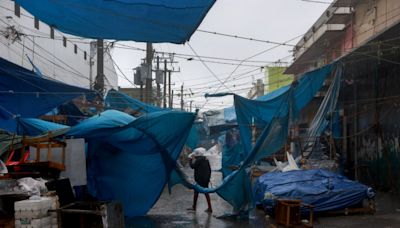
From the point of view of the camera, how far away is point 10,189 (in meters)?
7.35

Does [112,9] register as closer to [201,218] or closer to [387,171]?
[201,218]

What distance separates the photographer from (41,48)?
1975cm

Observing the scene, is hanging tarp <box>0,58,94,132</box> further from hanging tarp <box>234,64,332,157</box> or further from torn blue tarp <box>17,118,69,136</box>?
hanging tarp <box>234,64,332,157</box>

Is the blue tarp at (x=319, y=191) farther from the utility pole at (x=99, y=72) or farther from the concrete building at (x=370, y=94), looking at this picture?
the utility pole at (x=99, y=72)

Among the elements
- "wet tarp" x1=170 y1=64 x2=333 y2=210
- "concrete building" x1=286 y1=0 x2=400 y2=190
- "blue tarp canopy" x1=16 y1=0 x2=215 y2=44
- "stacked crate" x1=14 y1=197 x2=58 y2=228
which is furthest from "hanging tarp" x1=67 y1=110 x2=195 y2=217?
"concrete building" x1=286 y1=0 x2=400 y2=190

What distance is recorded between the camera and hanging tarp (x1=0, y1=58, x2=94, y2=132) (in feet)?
33.1

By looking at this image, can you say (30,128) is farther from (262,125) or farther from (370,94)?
(370,94)

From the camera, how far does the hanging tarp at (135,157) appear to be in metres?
10.0

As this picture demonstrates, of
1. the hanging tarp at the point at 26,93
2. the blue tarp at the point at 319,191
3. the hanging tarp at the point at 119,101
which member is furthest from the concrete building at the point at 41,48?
the blue tarp at the point at 319,191

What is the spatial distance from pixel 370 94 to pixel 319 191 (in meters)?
5.71

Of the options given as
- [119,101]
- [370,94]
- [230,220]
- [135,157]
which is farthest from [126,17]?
[370,94]

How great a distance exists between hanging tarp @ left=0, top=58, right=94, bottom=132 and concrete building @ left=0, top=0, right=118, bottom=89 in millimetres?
1295

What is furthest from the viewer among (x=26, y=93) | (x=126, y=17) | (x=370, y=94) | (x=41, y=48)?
(x=41, y=48)

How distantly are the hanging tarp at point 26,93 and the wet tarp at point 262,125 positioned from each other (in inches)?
136
